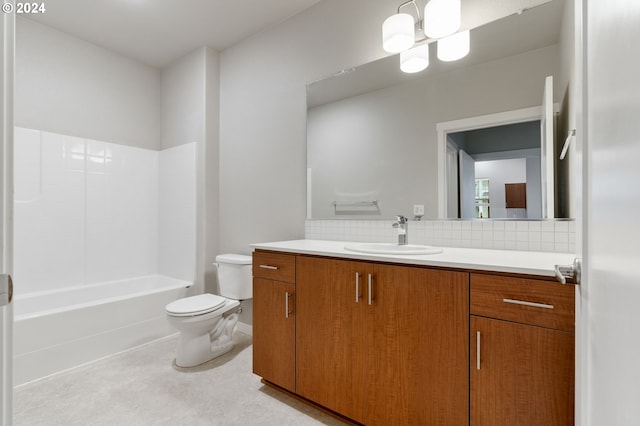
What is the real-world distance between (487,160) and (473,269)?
78 centimetres

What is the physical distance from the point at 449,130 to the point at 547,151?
493 millimetres

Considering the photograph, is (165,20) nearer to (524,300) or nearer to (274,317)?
(274,317)

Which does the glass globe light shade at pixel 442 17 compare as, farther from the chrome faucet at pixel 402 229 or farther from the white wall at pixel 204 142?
the white wall at pixel 204 142

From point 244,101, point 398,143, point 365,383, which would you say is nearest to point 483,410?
point 365,383

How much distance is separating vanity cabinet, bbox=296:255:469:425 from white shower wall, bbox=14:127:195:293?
1.83 metres

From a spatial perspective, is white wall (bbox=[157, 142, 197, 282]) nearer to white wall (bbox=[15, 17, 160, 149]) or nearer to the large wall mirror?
white wall (bbox=[15, 17, 160, 149])

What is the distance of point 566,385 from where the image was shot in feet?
3.28

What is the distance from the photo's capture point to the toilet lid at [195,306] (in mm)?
2111

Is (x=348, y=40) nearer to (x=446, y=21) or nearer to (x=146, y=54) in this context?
(x=446, y=21)

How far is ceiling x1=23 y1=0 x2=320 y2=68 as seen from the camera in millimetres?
2383

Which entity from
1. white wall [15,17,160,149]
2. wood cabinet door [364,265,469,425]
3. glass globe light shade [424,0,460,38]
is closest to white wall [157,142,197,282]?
white wall [15,17,160,149]

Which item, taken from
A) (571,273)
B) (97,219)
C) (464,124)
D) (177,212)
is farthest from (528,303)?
(97,219)

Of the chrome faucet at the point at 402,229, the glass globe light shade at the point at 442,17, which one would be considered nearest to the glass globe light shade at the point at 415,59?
the glass globe light shade at the point at 442,17

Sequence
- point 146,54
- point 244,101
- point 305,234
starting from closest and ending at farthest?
point 305,234 → point 244,101 → point 146,54
